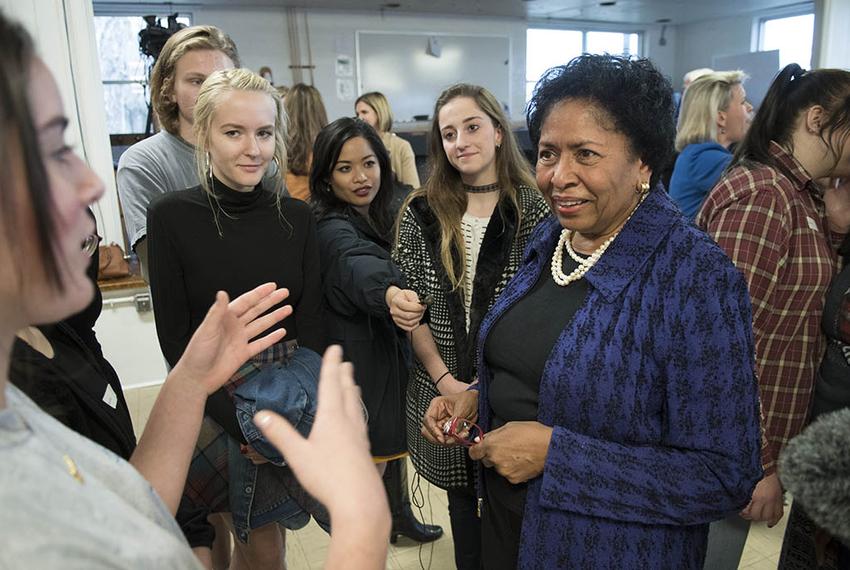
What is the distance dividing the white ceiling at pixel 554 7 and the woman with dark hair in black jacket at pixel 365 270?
715cm

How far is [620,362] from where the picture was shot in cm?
105

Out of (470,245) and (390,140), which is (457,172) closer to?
(470,245)

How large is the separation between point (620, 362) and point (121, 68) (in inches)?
339

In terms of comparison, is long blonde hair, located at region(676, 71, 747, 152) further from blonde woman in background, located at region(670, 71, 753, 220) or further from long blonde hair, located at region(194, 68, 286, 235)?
long blonde hair, located at region(194, 68, 286, 235)

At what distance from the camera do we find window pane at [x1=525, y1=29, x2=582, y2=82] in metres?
10.9

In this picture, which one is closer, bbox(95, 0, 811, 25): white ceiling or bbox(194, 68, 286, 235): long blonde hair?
bbox(194, 68, 286, 235): long blonde hair

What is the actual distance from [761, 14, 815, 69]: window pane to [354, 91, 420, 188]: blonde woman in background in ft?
28.7

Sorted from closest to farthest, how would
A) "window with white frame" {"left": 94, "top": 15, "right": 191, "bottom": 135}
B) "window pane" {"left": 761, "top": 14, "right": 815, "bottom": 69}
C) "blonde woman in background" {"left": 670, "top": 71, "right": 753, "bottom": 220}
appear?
"blonde woman in background" {"left": 670, "top": 71, "right": 753, "bottom": 220}, "window with white frame" {"left": 94, "top": 15, "right": 191, "bottom": 135}, "window pane" {"left": 761, "top": 14, "right": 815, "bottom": 69}

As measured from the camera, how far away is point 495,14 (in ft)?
33.4

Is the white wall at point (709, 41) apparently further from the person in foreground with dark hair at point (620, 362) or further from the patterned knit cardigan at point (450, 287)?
the person in foreground with dark hair at point (620, 362)

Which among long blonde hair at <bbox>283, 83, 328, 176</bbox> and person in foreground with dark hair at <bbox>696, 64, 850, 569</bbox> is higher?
long blonde hair at <bbox>283, 83, 328, 176</bbox>

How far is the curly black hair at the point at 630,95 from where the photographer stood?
113cm

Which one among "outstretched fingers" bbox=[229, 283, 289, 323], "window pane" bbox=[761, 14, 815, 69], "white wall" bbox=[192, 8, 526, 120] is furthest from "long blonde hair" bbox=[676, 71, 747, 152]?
"window pane" bbox=[761, 14, 815, 69]

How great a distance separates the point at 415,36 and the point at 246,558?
9.31m
